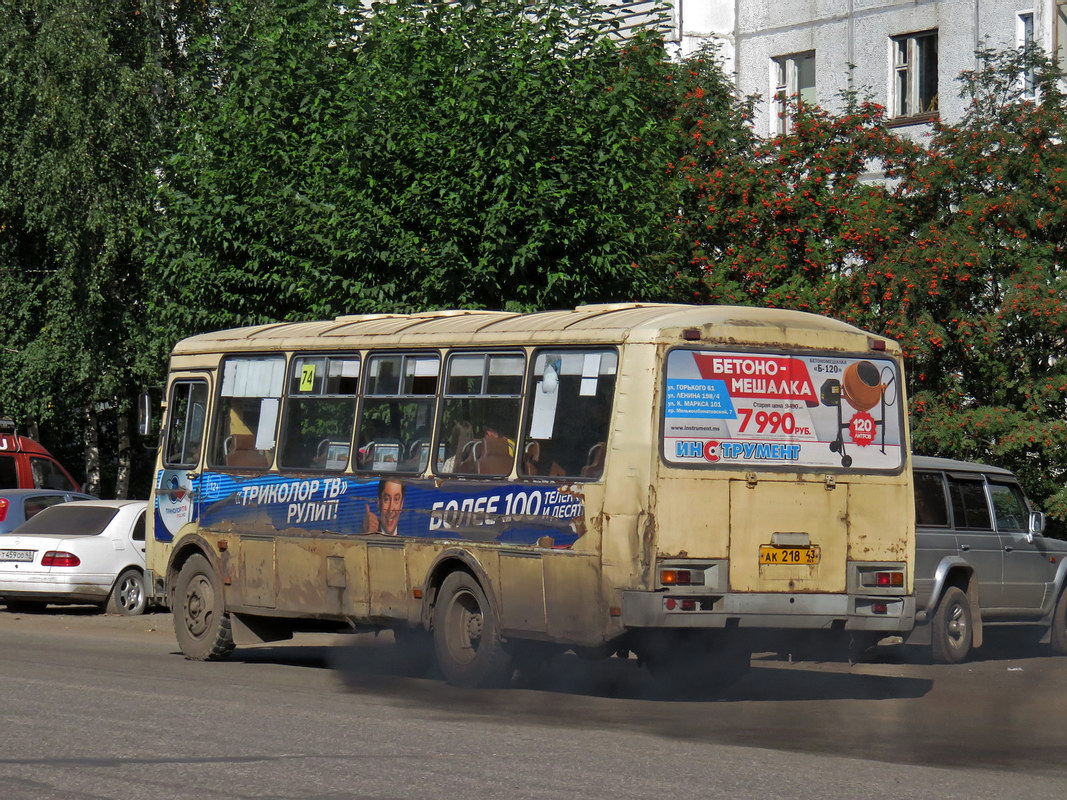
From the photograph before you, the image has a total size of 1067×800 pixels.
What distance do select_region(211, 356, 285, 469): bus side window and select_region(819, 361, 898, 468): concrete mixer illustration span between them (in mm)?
5212

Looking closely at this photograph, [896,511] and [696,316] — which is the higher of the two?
[696,316]

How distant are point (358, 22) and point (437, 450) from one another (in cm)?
1095

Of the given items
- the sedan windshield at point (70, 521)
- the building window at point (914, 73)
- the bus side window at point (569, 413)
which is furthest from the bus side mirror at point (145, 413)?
the building window at point (914, 73)

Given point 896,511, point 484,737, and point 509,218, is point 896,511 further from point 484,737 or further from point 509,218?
point 509,218

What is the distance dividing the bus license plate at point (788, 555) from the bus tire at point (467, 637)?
6.80 ft

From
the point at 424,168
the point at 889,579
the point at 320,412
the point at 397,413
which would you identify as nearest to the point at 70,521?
the point at 424,168

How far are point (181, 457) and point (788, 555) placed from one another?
6691 millimetres

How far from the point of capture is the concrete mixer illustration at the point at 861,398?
528 inches

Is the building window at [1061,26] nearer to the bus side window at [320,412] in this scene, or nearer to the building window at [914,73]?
the building window at [914,73]

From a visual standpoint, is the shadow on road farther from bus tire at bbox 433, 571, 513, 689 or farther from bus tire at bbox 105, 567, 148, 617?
bus tire at bbox 105, 567, 148, 617

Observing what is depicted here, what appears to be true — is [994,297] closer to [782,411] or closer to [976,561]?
[976,561]

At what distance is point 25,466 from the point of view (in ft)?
107

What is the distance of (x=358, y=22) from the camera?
23922mm

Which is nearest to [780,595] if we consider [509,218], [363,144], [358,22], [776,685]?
[776,685]
